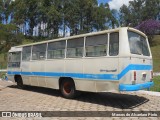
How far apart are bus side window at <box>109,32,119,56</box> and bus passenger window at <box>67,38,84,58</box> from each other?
5.51ft

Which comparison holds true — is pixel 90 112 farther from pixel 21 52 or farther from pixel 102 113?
pixel 21 52

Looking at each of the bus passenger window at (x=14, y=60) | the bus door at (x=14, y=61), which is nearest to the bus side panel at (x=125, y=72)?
the bus door at (x=14, y=61)

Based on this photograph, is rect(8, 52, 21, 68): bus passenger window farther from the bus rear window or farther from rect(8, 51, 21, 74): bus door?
the bus rear window

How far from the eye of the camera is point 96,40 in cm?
1082

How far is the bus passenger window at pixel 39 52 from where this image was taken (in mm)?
13748

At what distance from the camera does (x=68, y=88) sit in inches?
482

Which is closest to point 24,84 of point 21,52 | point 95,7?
point 21,52

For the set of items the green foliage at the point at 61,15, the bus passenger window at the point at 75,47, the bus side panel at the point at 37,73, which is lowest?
the bus side panel at the point at 37,73

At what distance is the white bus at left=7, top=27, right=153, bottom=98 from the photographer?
9.68 meters

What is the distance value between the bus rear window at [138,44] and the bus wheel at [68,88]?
329cm

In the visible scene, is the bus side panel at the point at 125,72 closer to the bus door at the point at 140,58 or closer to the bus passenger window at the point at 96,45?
the bus door at the point at 140,58

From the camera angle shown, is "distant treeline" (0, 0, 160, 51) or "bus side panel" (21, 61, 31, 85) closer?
"bus side panel" (21, 61, 31, 85)

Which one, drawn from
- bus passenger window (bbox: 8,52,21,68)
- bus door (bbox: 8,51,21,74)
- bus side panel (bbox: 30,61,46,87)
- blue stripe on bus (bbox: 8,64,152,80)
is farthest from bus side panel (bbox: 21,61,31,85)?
blue stripe on bus (bbox: 8,64,152,80)

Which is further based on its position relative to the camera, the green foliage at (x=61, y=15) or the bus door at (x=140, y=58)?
the green foliage at (x=61, y=15)
